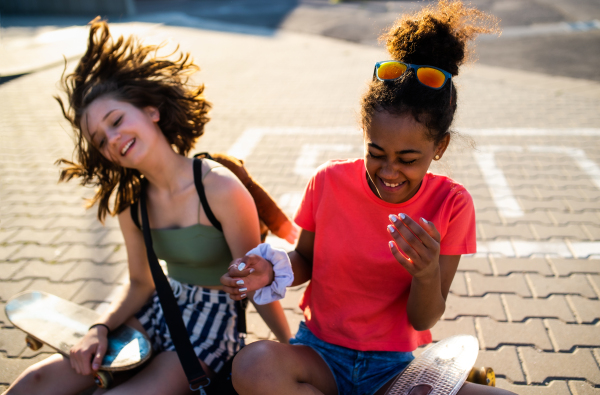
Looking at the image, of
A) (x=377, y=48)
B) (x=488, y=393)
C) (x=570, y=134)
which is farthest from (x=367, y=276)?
(x=377, y=48)

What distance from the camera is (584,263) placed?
2914mm

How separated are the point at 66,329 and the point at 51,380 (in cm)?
25

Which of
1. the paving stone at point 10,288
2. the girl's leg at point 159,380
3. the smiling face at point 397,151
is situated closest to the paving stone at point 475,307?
the smiling face at point 397,151

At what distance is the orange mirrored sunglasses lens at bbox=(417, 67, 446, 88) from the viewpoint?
1412mm

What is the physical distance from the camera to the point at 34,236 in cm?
360

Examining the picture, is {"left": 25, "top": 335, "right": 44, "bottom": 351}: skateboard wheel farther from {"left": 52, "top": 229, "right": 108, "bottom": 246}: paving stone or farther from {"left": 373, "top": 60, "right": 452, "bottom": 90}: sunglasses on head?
{"left": 373, "top": 60, "right": 452, "bottom": 90}: sunglasses on head

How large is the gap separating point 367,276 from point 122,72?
141 cm

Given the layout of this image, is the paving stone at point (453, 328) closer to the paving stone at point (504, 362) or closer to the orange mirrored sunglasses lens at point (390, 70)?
the paving stone at point (504, 362)

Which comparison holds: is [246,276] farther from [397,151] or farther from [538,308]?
[538,308]

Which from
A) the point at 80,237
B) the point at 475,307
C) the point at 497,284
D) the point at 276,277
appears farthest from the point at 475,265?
the point at 80,237

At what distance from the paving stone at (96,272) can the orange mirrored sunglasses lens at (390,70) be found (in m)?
2.39

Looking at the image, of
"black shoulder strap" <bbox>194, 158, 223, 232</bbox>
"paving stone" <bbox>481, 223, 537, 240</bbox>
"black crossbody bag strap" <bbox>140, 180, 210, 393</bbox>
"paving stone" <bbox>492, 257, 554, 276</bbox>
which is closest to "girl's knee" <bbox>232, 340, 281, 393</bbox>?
"black crossbody bag strap" <bbox>140, 180, 210, 393</bbox>

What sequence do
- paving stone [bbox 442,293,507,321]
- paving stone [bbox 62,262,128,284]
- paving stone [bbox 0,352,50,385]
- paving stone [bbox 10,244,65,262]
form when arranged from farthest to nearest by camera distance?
paving stone [bbox 10,244,65,262] < paving stone [bbox 62,262,128,284] < paving stone [bbox 442,293,507,321] < paving stone [bbox 0,352,50,385]

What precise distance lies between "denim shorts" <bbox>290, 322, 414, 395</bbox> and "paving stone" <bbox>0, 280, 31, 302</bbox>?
90.9 inches
